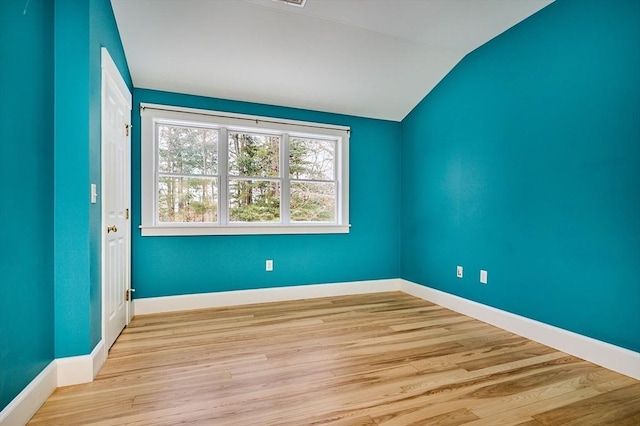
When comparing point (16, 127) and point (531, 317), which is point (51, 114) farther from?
point (531, 317)

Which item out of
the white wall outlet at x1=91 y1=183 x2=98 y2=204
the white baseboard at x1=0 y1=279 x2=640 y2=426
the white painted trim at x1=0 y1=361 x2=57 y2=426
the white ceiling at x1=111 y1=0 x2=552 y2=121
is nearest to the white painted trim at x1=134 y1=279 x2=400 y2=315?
the white baseboard at x1=0 y1=279 x2=640 y2=426

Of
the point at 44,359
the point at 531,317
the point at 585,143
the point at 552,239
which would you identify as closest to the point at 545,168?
the point at 585,143

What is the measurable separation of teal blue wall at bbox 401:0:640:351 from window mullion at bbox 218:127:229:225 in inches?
94.3

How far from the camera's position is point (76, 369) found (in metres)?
1.87

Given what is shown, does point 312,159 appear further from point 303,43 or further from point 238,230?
point 303,43

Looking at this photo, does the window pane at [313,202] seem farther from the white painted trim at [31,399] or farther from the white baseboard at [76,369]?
the white painted trim at [31,399]

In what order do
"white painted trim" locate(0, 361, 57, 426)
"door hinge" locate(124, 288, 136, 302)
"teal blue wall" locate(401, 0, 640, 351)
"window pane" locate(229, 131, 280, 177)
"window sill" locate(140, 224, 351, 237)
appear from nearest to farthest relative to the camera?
"white painted trim" locate(0, 361, 57, 426), "teal blue wall" locate(401, 0, 640, 351), "door hinge" locate(124, 288, 136, 302), "window sill" locate(140, 224, 351, 237), "window pane" locate(229, 131, 280, 177)

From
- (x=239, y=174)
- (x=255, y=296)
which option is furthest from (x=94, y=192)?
(x=255, y=296)

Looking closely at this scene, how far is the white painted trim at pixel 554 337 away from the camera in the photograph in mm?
2029

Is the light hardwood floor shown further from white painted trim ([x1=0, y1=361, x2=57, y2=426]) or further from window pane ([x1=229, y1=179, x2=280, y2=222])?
window pane ([x1=229, y1=179, x2=280, y2=222])

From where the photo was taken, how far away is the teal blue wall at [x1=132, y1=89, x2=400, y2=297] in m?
3.26

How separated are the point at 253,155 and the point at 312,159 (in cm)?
74

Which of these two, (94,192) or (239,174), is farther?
(239,174)

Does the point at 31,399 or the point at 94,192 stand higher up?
the point at 94,192
